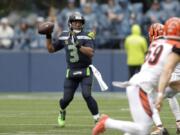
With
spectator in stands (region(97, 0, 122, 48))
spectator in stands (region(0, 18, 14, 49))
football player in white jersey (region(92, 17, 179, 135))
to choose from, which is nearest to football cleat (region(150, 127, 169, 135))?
football player in white jersey (region(92, 17, 179, 135))

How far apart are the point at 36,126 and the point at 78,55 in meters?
1.34

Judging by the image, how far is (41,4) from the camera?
81.4 ft

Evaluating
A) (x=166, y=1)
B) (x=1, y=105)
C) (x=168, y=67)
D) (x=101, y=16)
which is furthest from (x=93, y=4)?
(x=168, y=67)

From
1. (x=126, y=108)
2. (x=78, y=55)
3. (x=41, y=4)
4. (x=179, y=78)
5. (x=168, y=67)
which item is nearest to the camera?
(x=168, y=67)

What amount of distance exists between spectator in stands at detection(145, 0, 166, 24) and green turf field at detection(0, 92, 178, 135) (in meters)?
2.46


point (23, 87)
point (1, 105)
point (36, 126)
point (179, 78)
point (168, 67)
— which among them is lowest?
point (23, 87)

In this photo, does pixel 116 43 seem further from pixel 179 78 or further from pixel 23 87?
pixel 179 78

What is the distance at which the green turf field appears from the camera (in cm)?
1210

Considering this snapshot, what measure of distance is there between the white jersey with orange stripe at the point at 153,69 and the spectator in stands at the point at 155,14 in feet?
42.5

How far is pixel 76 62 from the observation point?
1301 centimetres

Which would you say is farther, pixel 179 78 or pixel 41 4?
pixel 41 4

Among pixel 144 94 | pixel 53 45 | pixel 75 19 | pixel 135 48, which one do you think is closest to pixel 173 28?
pixel 144 94

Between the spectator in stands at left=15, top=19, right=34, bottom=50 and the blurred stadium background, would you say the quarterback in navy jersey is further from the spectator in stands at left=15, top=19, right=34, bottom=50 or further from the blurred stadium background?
the spectator in stands at left=15, top=19, right=34, bottom=50

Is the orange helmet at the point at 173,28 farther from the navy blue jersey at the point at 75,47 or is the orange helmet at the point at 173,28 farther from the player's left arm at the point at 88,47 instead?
the navy blue jersey at the point at 75,47
